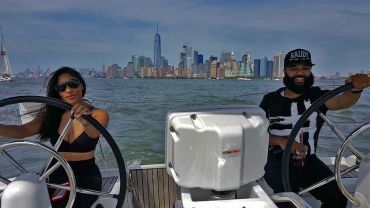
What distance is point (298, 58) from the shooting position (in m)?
1.84

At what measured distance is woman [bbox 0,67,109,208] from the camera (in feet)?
5.11

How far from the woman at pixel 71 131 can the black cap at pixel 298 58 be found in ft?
3.07

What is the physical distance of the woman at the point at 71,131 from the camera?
61.3 inches

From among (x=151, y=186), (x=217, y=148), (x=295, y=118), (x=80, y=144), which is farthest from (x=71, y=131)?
(x=295, y=118)

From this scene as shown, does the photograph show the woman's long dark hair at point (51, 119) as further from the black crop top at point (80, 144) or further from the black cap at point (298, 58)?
the black cap at point (298, 58)

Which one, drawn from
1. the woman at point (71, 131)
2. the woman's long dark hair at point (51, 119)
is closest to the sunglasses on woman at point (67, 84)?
the woman at point (71, 131)

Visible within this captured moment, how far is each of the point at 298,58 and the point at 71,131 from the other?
114cm

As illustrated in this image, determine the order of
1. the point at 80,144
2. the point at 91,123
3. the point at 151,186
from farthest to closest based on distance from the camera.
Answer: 1. the point at 151,186
2. the point at 80,144
3. the point at 91,123

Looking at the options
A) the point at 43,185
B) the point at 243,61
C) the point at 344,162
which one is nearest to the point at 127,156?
the point at 243,61

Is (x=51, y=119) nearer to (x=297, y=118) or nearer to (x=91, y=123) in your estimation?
(x=91, y=123)

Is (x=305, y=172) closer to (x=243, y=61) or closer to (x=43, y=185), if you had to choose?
(x=43, y=185)

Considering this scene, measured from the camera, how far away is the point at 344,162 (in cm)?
227

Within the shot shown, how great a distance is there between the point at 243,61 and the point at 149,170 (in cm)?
405

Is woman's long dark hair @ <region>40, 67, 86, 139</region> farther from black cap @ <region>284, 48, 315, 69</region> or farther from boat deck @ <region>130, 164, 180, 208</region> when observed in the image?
black cap @ <region>284, 48, 315, 69</region>
